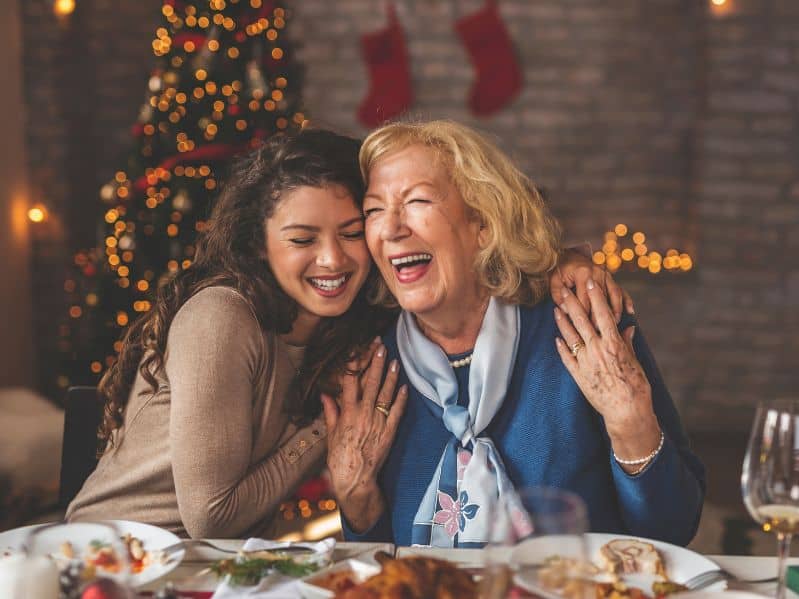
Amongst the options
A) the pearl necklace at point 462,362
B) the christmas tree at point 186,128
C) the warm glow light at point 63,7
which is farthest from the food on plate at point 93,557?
the warm glow light at point 63,7

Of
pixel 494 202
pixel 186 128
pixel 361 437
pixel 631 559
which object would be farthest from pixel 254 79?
pixel 631 559

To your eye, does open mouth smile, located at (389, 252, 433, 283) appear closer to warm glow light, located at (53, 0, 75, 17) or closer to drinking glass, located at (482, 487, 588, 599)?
Answer: drinking glass, located at (482, 487, 588, 599)

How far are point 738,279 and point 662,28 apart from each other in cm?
164

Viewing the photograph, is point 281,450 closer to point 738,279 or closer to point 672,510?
point 672,510

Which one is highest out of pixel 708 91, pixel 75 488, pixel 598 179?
pixel 708 91

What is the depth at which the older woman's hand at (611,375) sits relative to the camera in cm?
168

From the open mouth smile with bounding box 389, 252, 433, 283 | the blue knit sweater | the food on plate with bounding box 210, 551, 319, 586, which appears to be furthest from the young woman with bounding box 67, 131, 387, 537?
the food on plate with bounding box 210, 551, 319, 586

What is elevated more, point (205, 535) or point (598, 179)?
point (598, 179)

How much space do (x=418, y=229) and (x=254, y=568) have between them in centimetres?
85

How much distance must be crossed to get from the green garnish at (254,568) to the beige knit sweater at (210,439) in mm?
349

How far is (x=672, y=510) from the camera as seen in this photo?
68.2 inches

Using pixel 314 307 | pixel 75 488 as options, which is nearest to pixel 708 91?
pixel 314 307

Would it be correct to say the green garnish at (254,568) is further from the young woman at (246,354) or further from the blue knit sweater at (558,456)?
the blue knit sweater at (558,456)

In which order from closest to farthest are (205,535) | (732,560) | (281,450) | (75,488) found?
(732,560) → (205,535) → (281,450) → (75,488)
